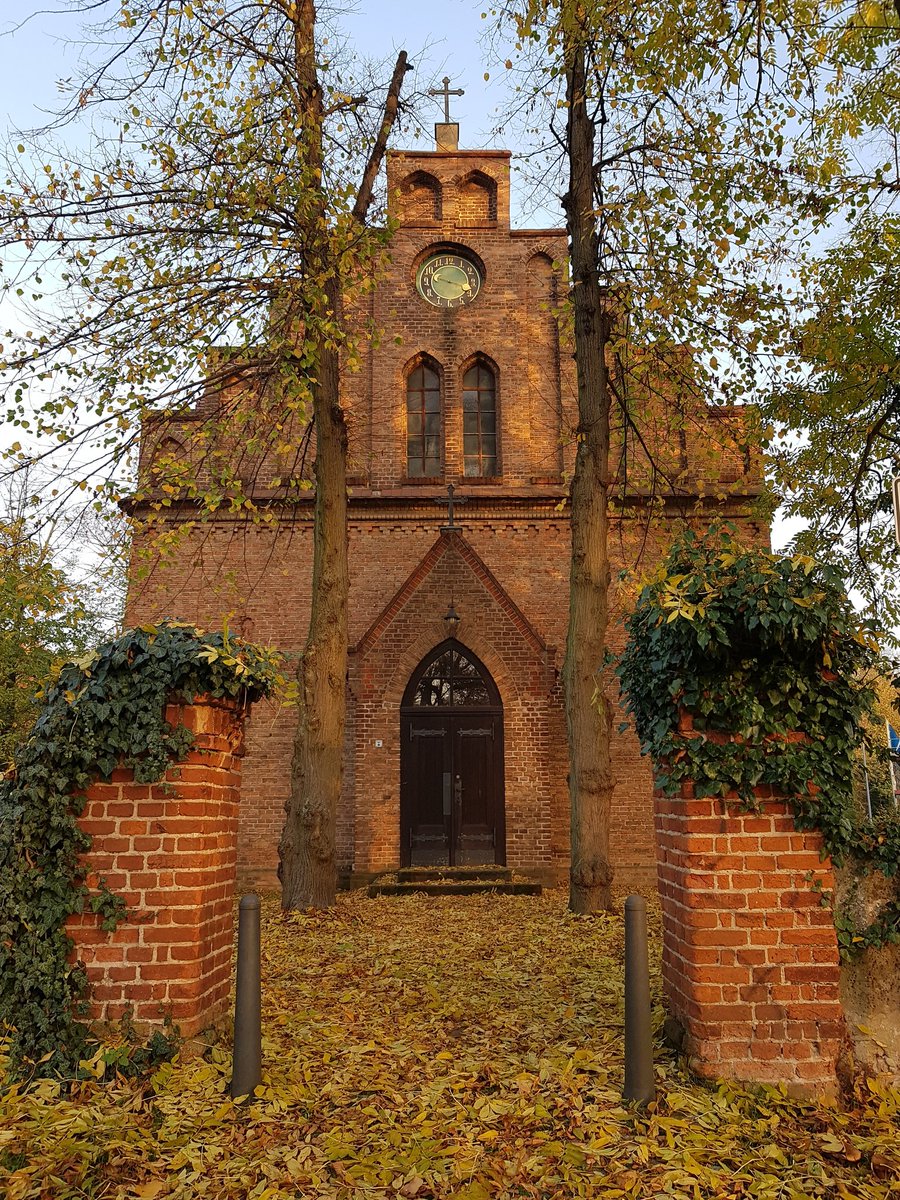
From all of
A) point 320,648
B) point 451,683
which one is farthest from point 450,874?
point 320,648

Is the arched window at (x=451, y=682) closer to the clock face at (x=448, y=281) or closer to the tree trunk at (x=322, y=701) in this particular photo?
the tree trunk at (x=322, y=701)

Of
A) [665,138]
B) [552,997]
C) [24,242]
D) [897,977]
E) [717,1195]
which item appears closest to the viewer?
[717,1195]

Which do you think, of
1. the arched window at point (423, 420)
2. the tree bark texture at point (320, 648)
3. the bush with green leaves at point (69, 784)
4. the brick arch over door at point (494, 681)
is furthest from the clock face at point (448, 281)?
the bush with green leaves at point (69, 784)

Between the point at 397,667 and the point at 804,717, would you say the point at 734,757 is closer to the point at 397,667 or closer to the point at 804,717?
the point at 804,717

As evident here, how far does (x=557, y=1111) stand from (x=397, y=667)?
990 cm

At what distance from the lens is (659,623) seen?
3.97 meters

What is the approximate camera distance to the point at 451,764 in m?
13.4

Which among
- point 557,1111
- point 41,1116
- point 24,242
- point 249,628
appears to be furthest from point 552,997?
point 249,628

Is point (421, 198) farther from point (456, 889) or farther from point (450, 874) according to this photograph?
point (456, 889)

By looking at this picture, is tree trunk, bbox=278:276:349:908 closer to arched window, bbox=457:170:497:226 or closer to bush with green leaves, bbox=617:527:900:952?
bush with green leaves, bbox=617:527:900:952

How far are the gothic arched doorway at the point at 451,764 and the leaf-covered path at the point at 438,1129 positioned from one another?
27.7ft

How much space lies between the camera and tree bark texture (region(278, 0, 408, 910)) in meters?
8.75

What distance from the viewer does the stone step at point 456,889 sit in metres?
11.6

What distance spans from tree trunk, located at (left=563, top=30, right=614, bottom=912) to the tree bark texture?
2542mm
